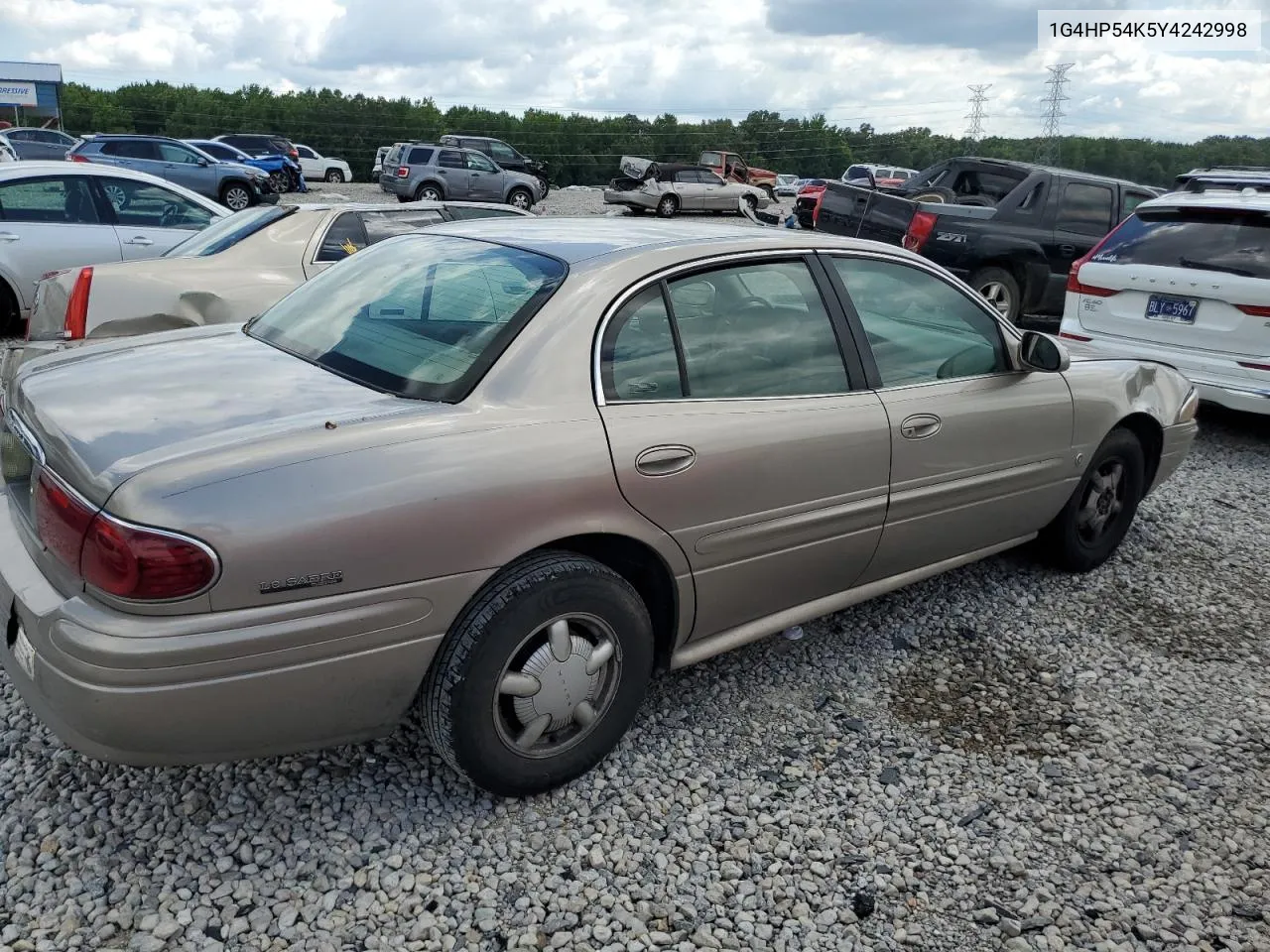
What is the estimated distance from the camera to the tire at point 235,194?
22.1 m

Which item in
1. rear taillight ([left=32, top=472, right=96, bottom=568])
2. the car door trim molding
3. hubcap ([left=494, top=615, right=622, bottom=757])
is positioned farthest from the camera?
the car door trim molding

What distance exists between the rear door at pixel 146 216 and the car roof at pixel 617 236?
5.61 metres

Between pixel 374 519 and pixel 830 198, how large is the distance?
29.8 feet

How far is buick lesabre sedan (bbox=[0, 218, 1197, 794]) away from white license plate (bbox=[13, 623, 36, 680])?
11mm

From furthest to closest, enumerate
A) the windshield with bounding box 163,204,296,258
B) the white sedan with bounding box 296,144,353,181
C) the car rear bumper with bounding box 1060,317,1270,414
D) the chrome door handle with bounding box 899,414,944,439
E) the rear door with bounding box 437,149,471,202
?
the white sedan with bounding box 296,144,353,181 → the rear door with bounding box 437,149,471,202 → the windshield with bounding box 163,204,296,258 → the car rear bumper with bounding box 1060,317,1270,414 → the chrome door handle with bounding box 899,414,944,439

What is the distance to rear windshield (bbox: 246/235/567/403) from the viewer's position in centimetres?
272

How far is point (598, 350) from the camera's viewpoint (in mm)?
2773

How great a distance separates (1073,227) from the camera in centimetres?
991

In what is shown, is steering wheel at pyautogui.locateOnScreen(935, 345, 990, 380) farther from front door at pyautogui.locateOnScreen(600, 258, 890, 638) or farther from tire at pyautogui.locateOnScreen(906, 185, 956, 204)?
tire at pyautogui.locateOnScreen(906, 185, 956, 204)

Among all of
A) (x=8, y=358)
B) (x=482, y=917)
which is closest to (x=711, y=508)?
(x=482, y=917)

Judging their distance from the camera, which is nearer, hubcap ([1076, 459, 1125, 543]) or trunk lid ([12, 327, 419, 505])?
trunk lid ([12, 327, 419, 505])

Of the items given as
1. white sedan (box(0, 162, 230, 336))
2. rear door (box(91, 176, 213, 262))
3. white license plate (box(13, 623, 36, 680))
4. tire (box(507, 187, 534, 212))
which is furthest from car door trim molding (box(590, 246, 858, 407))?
tire (box(507, 187, 534, 212))

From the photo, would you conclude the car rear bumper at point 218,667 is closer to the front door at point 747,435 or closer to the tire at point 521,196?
the front door at point 747,435

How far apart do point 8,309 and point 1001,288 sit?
885cm
